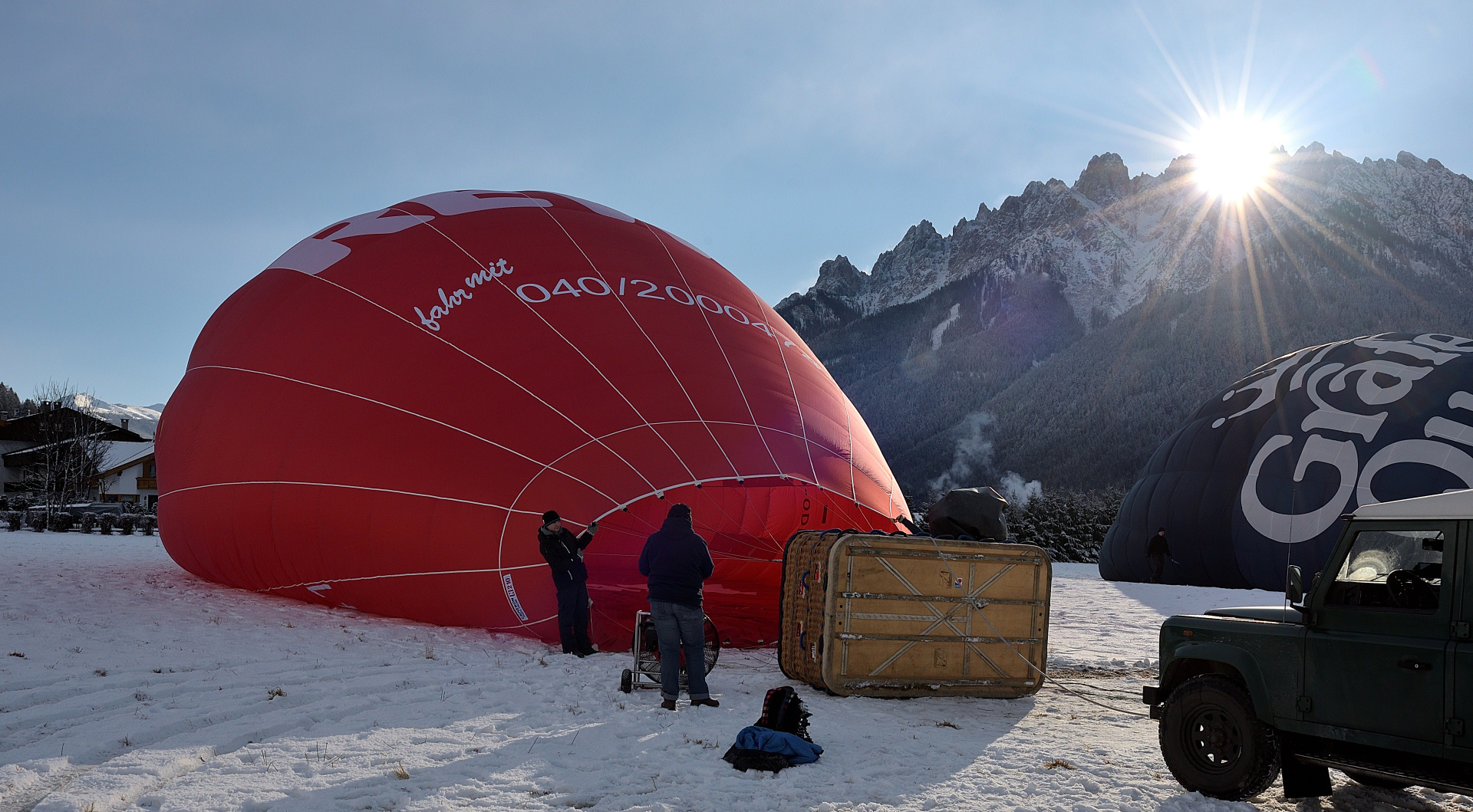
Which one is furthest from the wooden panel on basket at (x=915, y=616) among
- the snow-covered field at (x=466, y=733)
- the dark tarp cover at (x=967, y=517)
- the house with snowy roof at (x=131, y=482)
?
the house with snowy roof at (x=131, y=482)

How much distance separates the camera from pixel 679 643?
638 centimetres

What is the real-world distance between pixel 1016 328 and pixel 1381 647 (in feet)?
390

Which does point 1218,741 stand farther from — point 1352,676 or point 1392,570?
point 1392,570

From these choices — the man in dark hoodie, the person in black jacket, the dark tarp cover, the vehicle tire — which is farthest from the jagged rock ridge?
the vehicle tire

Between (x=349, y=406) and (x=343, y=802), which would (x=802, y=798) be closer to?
(x=343, y=802)

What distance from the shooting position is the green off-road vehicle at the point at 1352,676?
3834 mm

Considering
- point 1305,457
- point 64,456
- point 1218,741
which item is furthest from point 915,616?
point 64,456

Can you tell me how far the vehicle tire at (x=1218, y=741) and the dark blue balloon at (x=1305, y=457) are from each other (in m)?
9.11

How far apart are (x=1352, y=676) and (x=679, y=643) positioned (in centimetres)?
381

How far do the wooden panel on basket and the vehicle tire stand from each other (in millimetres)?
2212

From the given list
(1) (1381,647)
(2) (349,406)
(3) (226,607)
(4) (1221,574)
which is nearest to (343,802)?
(1) (1381,647)

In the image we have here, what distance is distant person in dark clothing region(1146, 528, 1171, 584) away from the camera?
15727 mm

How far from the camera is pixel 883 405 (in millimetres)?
106438

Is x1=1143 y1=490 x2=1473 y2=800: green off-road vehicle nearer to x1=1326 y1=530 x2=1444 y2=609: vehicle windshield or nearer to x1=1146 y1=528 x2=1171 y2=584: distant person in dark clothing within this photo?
x1=1326 y1=530 x2=1444 y2=609: vehicle windshield
